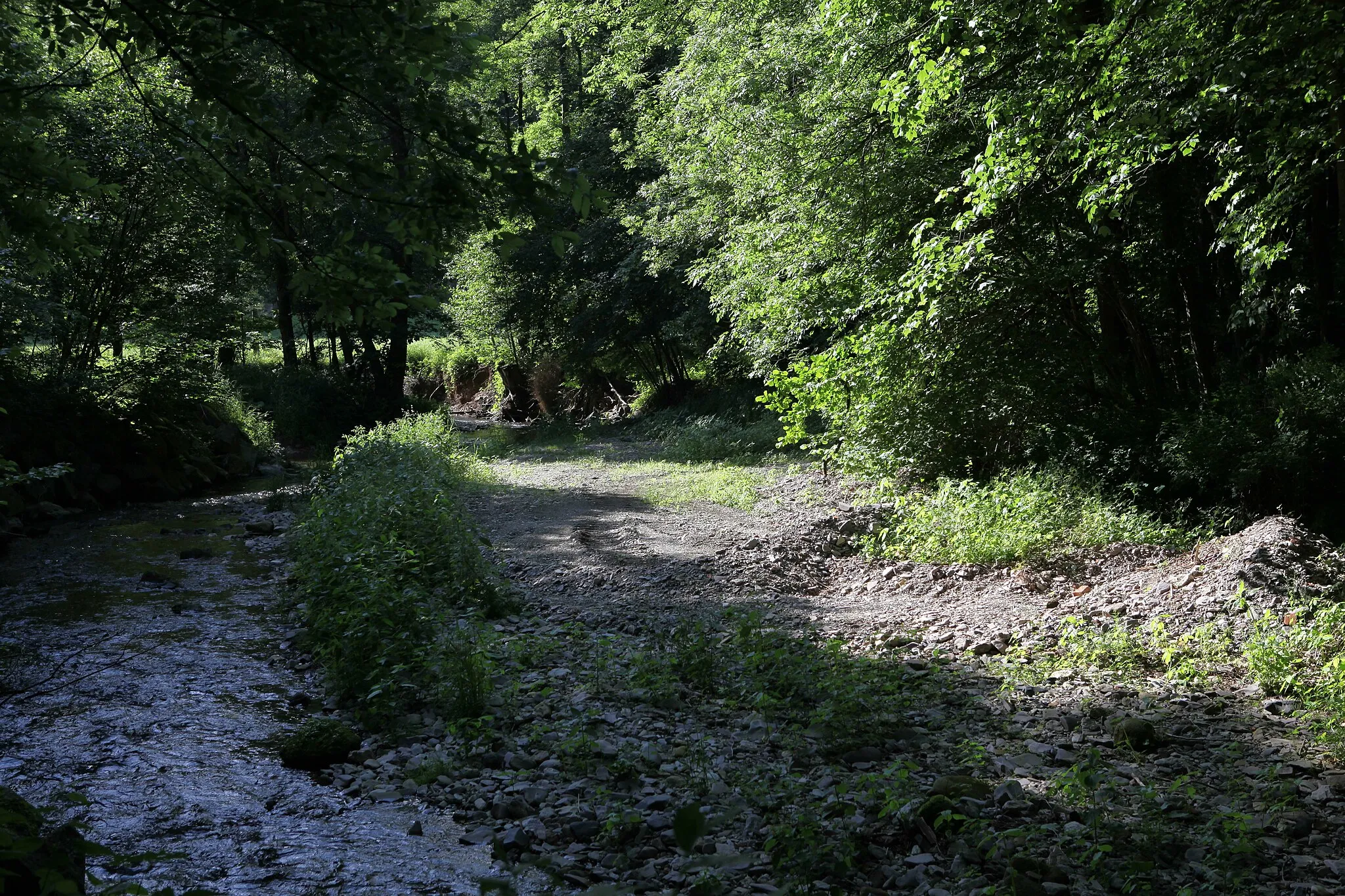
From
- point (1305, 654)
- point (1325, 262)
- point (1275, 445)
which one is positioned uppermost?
point (1325, 262)

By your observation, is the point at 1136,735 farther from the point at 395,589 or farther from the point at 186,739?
the point at 186,739

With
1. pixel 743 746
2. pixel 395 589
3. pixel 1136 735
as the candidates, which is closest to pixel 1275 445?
pixel 1136 735

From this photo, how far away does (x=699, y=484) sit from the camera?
49.7 ft

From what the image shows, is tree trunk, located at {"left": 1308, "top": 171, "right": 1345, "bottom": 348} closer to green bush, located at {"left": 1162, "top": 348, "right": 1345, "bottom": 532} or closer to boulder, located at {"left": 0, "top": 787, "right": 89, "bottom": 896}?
green bush, located at {"left": 1162, "top": 348, "right": 1345, "bottom": 532}

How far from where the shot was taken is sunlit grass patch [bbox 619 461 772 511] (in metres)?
13.5

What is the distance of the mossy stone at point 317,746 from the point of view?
5.62 metres

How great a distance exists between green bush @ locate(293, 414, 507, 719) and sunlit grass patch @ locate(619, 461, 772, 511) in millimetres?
3352

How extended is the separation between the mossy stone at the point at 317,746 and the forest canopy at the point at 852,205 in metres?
2.88

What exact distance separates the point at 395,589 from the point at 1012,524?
18.1 feet

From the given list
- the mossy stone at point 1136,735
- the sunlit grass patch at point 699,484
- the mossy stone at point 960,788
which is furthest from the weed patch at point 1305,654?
the sunlit grass patch at point 699,484

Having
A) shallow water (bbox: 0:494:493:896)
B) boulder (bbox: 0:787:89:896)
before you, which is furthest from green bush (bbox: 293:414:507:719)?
boulder (bbox: 0:787:89:896)

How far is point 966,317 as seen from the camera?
1041 centimetres

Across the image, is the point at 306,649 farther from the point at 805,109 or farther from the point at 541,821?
the point at 805,109

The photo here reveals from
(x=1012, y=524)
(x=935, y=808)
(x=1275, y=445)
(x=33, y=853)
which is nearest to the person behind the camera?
(x=33, y=853)
